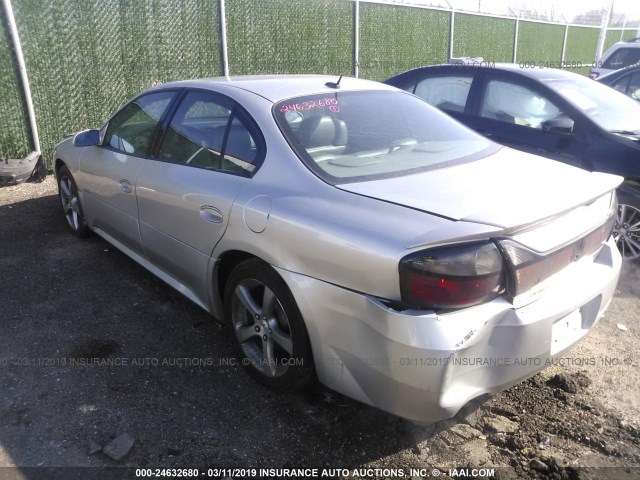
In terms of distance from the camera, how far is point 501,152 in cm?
320

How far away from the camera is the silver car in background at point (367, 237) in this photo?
2.09m

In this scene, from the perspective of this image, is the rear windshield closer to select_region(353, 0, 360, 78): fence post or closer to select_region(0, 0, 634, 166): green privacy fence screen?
select_region(0, 0, 634, 166): green privacy fence screen

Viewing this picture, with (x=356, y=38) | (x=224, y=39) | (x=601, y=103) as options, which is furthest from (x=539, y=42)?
(x=601, y=103)

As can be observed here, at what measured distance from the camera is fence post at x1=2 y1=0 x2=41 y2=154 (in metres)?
6.69

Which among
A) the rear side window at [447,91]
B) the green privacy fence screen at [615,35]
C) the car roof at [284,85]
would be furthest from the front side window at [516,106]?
the green privacy fence screen at [615,35]

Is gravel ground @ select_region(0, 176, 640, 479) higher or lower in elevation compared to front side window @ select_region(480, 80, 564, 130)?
lower

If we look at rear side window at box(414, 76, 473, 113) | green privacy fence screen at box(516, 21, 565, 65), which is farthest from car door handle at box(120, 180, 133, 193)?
green privacy fence screen at box(516, 21, 565, 65)

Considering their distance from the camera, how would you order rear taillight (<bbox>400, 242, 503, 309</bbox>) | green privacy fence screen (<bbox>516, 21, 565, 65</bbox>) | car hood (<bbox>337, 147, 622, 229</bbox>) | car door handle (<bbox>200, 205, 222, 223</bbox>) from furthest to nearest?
green privacy fence screen (<bbox>516, 21, 565, 65</bbox>)
car door handle (<bbox>200, 205, 222, 223</bbox>)
car hood (<bbox>337, 147, 622, 229</bbox>)
rear taillight (<bbox>400, 242, 503, 309</bbox>)

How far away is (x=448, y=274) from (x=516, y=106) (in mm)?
Result: 3596

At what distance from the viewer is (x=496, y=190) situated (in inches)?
96.9

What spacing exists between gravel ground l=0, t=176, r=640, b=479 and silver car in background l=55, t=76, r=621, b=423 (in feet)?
0.93

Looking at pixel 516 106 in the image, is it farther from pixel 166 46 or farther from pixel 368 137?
pixel 166 46

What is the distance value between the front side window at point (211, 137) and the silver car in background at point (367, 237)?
0.03 feet

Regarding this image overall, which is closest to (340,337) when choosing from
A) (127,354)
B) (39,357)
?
(127,354)
